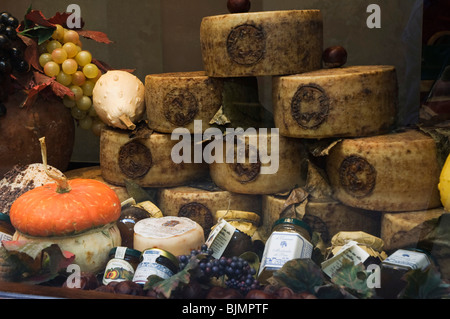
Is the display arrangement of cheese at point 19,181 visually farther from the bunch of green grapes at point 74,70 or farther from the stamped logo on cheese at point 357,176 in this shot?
the stamped logo on cheese at point 357,176

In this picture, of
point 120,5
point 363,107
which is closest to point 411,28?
point 363,107

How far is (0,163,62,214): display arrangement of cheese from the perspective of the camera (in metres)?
1.51

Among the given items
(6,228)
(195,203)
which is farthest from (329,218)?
(6,228)

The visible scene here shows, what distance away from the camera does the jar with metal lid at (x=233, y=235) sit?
1.29m

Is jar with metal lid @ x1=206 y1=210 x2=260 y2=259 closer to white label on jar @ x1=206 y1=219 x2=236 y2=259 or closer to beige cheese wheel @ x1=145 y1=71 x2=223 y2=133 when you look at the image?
white label on jar @ x1=206 y1=219 x2=236 y2=259

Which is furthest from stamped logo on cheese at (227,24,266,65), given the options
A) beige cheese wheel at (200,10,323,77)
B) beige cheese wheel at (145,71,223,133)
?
beige cheese wheel at (145,71,223,133)

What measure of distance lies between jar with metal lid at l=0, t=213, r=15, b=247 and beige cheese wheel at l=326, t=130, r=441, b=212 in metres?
0.85

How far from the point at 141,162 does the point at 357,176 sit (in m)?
0.63

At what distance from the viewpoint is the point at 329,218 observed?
1288mm

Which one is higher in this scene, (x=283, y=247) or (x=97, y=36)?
(x=97, y=36)

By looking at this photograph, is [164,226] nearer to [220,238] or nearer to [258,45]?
[220,238]

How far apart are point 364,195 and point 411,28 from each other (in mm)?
416

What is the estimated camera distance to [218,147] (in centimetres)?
137

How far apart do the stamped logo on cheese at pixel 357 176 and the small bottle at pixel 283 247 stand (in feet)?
A: 0.52
